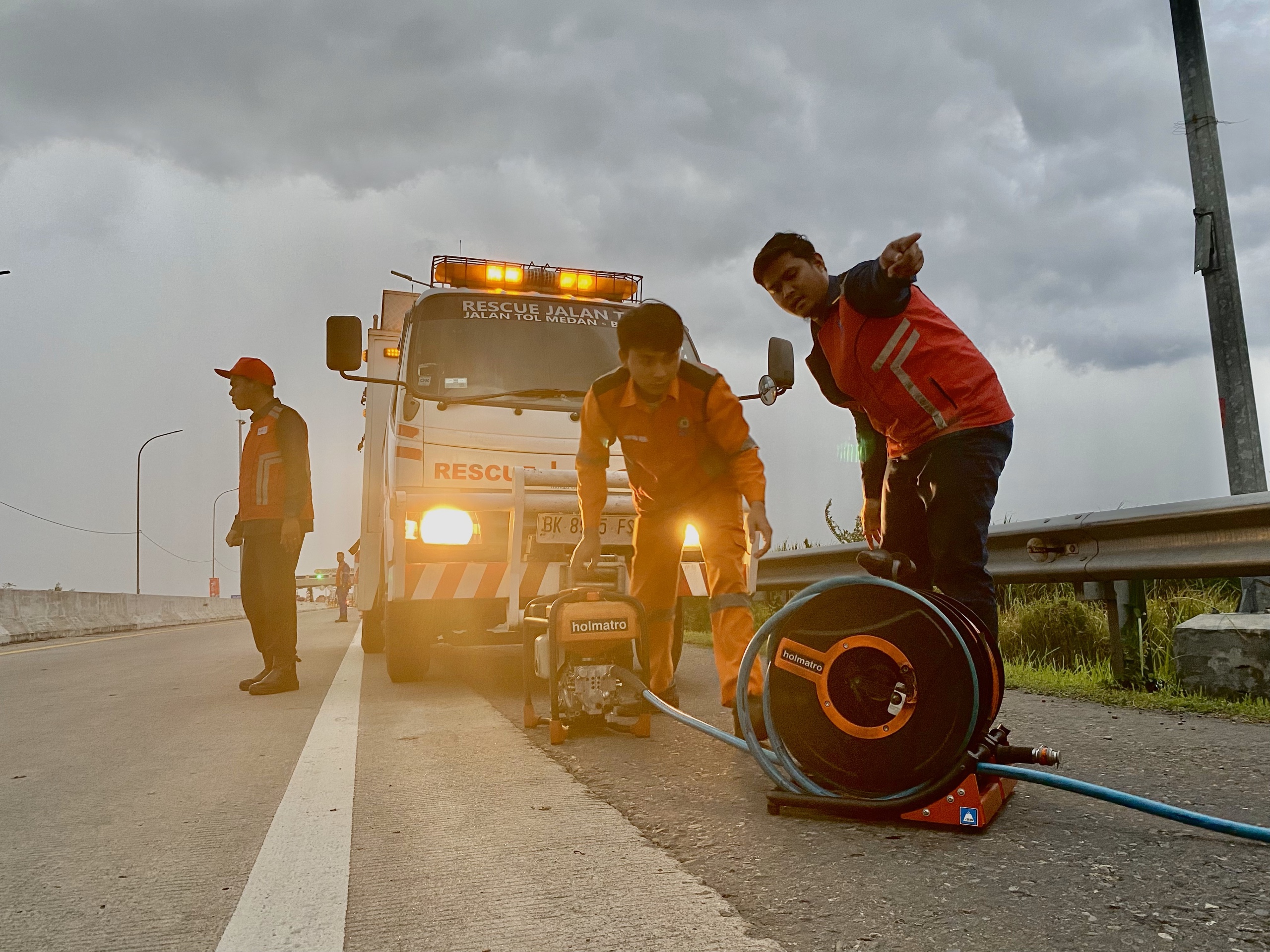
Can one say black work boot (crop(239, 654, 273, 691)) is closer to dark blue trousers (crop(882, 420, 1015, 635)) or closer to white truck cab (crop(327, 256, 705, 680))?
white truck cab (crop(327, 256, 705, 680))

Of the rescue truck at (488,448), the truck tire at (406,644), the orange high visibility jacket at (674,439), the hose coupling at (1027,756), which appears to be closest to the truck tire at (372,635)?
the rescue truck at (488,448)

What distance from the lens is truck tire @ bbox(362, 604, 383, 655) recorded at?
8500 millimetres

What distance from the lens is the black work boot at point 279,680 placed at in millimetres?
5586

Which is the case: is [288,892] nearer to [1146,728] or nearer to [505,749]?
[505,749]

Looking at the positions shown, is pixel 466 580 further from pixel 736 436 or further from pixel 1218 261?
pixel 1218 261

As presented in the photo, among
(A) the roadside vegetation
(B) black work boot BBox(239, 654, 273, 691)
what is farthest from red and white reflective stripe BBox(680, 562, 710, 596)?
(B) black work boot BBox(239, 654, 273, 691)

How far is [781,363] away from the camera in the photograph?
5.38 meters

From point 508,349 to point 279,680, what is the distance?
2451mm

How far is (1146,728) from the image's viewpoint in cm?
350

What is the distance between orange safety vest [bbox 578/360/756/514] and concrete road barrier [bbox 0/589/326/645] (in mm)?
13895

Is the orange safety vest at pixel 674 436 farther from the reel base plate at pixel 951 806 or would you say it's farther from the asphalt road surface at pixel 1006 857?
the reel base plate at pixel 951 806

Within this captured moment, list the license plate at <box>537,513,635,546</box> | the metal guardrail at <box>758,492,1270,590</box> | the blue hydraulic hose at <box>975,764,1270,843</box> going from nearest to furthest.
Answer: the blue hydraulic hose at <box>975,764,1270,843</box> → the metal guardrail at <box>758,492,1270,590</box> → the license plate at <box>537,513,635,546</box>

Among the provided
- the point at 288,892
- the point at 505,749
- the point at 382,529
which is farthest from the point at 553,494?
the point at 288,892

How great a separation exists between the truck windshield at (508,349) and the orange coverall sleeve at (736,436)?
196 cm
